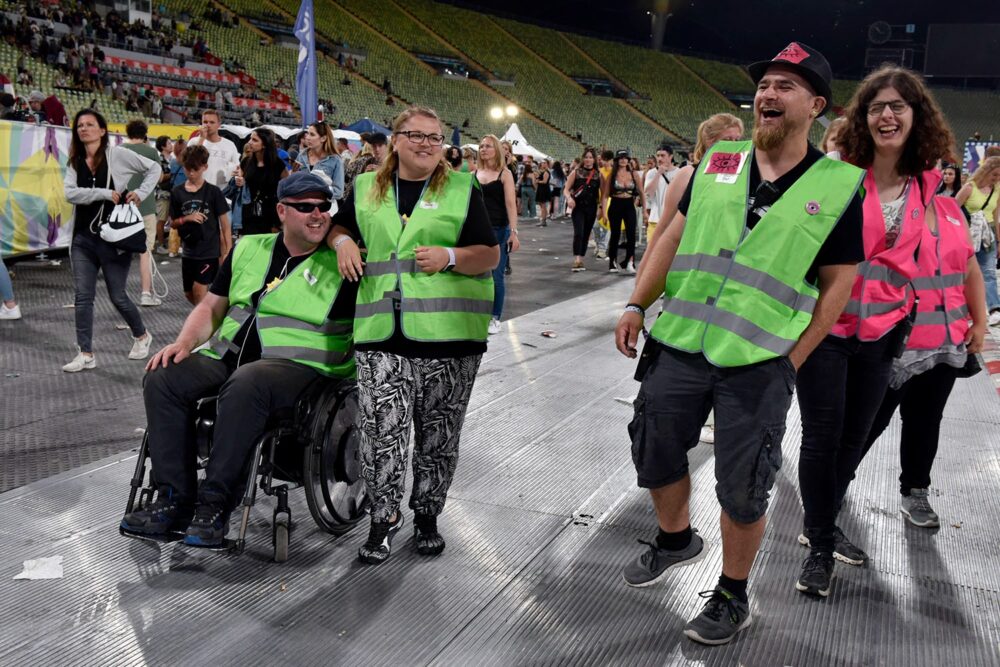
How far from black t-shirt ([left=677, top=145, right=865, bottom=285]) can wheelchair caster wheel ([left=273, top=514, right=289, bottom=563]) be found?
66.3 inches

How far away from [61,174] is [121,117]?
11058 mm

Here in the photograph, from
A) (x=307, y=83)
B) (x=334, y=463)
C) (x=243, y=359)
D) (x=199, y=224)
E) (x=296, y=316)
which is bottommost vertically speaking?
(x=334, y=463)

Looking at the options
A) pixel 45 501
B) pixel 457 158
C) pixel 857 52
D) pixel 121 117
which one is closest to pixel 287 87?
pixel 121 117

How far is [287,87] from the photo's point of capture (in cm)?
2903

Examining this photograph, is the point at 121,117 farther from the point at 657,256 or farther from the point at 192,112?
the point at 657,256

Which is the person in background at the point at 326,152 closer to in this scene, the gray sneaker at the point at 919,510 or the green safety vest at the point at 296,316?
the green safety vest at the point at 296,316

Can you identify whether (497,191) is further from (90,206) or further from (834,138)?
(834,138)

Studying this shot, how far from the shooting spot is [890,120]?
2.70 metres

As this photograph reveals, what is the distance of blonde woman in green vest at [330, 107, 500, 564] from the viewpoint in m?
2.82

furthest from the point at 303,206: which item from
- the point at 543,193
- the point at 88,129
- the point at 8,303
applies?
the point at 543,193

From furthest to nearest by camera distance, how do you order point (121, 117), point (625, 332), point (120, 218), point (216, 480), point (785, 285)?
point (121, 117) → point (120, 218) → point (216, 480) → point (625, 332) → point (785, 285)

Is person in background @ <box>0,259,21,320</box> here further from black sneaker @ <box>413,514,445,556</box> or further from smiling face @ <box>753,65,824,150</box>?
smiling face @ <box>753,65,824,150</box>

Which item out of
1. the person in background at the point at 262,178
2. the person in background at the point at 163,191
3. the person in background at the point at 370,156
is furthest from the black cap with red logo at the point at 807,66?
the person in background at the point at 163,191

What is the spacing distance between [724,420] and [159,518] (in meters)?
1.74
